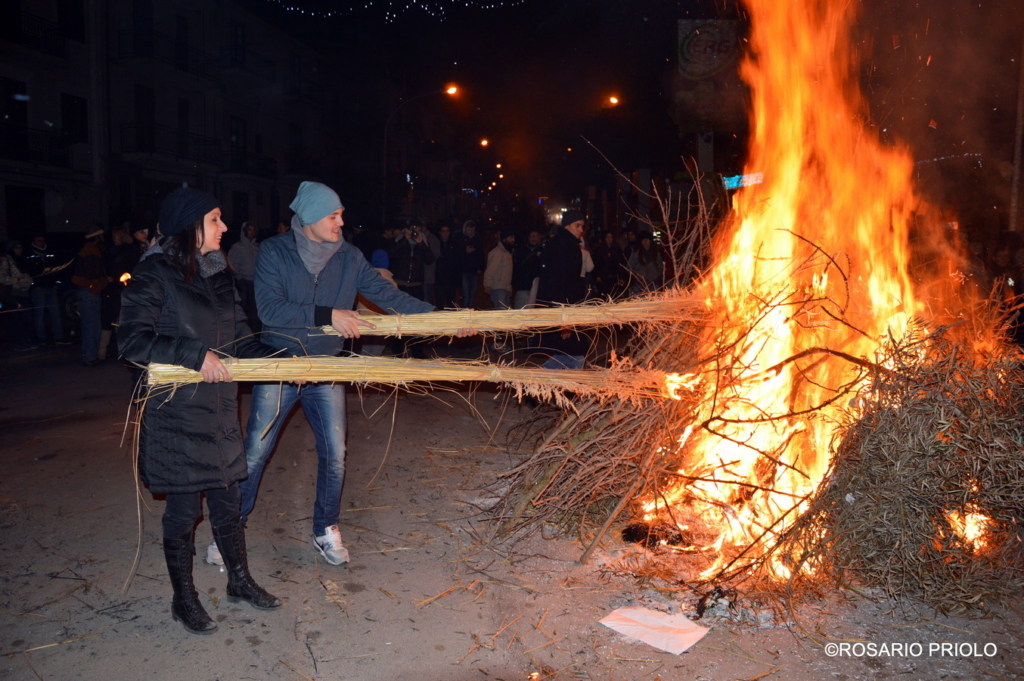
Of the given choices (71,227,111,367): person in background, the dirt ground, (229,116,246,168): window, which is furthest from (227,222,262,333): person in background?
(229,116,246,168): window

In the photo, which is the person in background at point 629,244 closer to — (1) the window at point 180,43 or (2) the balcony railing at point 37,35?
(2) the balcony railing at point 37,35

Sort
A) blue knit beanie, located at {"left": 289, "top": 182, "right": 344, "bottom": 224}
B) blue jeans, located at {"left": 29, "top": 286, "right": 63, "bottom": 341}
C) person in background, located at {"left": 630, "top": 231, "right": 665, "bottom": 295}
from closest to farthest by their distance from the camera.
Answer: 1. blue knit beanie, located at {"left": 289, "top": 182, "right": 344, "bottom": 224}
2. blue jeans, located at {"left": 29, "top": 286, "right": 63, "bottom": 341}
3. person in background, located at {"left": 630, "top": 231, "right": 665, "bottom": 295}

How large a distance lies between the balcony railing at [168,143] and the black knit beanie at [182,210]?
2811 cm

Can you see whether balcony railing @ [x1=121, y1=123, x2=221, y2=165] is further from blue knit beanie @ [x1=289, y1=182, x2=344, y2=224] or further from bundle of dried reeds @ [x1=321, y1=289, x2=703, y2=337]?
bundle of dried reeds @ [x1=321, y1=289, x2=703, y2=337]

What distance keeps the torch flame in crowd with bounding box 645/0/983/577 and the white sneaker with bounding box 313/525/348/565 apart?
6.14 ft

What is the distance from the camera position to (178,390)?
3199mm

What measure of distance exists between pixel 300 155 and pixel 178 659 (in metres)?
39.9

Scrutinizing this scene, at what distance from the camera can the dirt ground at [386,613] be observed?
303 cm

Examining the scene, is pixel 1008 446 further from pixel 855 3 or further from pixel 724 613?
pixel 855 3

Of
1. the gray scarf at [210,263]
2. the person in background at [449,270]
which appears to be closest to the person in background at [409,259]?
the person in background at [449,270]

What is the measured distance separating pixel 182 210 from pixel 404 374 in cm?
127

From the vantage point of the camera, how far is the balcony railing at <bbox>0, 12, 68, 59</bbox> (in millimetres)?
22225

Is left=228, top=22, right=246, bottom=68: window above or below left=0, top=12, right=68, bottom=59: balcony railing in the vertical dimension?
above

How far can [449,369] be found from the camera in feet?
11.6
